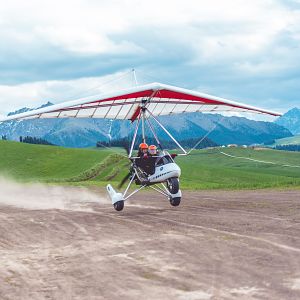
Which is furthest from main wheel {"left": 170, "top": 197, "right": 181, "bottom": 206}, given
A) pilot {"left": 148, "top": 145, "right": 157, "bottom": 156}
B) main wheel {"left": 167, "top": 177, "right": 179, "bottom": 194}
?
pilot {"left": 148, "top": 145, "right": 157, "bottom": 156}

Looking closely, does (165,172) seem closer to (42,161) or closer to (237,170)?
(237,170)

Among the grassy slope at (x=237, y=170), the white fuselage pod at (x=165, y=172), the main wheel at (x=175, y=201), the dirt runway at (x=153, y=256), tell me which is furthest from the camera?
the grassy slope at (x=237, y=170)

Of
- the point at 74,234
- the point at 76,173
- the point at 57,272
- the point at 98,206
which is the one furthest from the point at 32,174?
the point at 57,272

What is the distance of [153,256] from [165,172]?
8.39 meters

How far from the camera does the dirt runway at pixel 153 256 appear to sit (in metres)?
6.79

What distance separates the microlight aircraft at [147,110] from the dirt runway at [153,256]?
2.33m

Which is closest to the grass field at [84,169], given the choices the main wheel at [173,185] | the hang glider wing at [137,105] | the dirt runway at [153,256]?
the hang glider wing at [137,105]

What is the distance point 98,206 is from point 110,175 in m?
34.7

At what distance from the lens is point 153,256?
8977 mm

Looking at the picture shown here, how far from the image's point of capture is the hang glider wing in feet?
59.0

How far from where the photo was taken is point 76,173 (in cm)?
6247

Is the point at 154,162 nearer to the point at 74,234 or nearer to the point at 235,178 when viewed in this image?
the point at 74,234

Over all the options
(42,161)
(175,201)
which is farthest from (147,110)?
(42,161)

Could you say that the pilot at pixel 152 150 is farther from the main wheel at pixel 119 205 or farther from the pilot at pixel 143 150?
the main wheel at pixel 119 205
